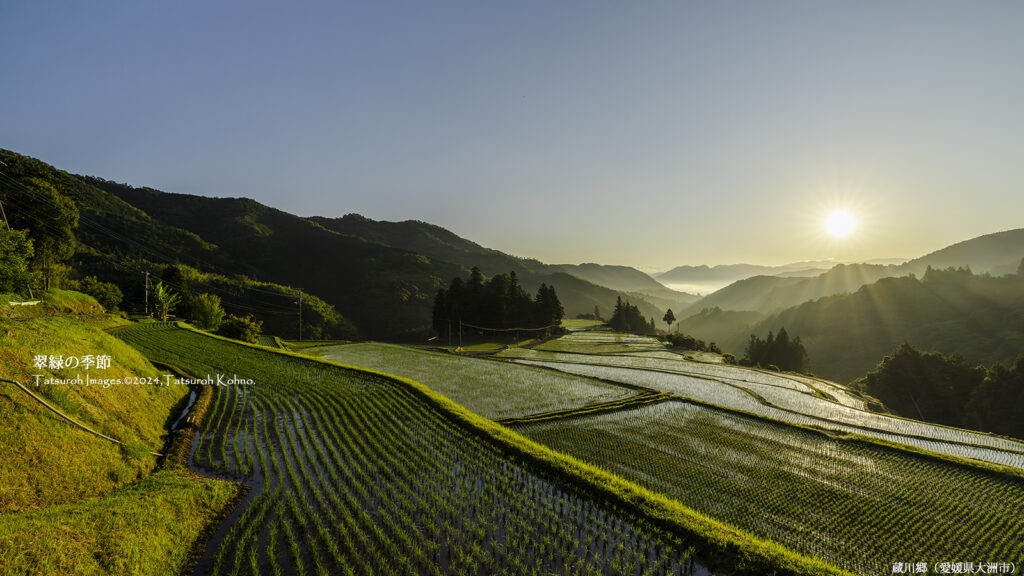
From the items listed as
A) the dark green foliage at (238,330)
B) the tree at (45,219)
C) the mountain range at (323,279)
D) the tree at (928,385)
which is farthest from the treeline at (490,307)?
the tree at (928,385)

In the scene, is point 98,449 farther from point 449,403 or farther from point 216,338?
point 216,338

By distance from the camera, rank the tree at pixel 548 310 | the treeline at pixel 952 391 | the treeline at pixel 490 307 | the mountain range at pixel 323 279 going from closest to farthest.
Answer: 1. the treeline at pixel 952 391
2. the treeline at pixel 490 307
3. the tree at pixel 548 310
4. the mountain range at pixel 323 279

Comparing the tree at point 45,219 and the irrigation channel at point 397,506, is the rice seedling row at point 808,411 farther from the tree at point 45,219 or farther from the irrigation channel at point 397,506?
the tree at point 45,219

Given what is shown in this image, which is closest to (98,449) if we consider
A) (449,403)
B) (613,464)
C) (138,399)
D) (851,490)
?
(138,399)

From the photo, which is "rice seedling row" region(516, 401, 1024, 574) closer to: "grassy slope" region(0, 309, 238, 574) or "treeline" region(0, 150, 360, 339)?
Result: "grassy slope" region(0, 309, 238, 574)

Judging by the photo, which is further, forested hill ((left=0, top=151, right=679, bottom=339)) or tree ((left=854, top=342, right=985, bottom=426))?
tree ((left=854, top=342, right=985, bottom=426))

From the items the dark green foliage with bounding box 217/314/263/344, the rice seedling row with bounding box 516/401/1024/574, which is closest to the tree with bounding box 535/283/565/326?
the dark green foliage with bounding box 217/314/263/344
